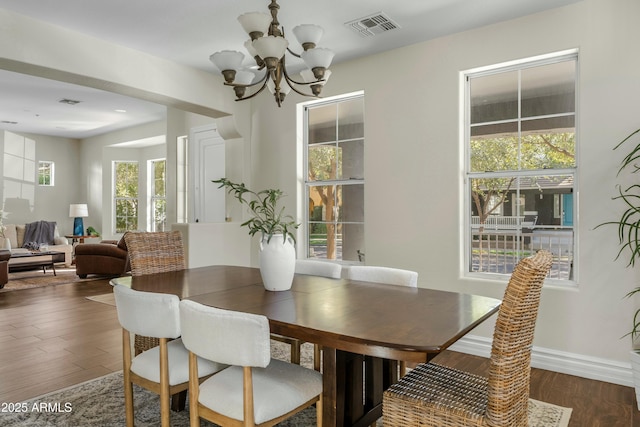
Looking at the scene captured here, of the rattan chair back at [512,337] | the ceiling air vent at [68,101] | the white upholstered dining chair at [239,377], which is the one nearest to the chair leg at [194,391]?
the white upholstered dining chair at [239,377]

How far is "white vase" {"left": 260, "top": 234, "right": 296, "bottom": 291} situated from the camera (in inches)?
93.7

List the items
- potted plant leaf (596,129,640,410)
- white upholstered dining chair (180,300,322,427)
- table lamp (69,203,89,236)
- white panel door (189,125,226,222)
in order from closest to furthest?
white upholstered dining chair (180,300,322,427) < potted plant leaf (596,129,640,410) < white panel door (189,125,226,222) < table lamp (69,203,89,236)

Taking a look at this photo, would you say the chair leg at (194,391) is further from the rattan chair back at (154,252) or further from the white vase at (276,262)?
the rattan chair back at (154,252)

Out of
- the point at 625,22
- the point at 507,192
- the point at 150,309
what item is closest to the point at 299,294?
the point at 150,309

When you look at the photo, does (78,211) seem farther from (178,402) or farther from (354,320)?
(354,320)

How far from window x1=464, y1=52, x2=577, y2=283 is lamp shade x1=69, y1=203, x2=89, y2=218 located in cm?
879

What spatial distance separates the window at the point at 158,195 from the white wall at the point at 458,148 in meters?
4.81

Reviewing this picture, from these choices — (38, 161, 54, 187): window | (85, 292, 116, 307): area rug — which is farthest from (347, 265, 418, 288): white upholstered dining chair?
(38, 161, 54, 187): window

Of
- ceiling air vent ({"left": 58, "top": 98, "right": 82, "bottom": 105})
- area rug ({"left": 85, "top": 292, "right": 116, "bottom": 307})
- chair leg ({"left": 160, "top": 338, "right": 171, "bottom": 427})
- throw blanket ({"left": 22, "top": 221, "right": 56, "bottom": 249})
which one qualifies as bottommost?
area rug ({"left": 85, "top": 292, "right": 116, "bottom": 307})

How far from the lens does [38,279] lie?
285 inches

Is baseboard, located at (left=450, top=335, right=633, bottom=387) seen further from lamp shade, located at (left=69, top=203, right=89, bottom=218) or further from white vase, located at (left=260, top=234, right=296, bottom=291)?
lamp shade, located at (left=69, top=203, right=89, bottom=218)

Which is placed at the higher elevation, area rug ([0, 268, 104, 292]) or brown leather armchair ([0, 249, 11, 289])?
brown leather armchair ([0, 249, 11, 289])

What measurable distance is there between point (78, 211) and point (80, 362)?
23.5ft

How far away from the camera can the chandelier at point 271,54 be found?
2314mm
